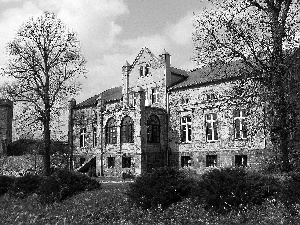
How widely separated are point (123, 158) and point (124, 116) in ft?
14.0

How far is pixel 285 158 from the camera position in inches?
663

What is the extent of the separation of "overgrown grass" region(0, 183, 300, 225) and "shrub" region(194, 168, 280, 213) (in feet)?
0.92

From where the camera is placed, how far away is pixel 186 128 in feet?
121

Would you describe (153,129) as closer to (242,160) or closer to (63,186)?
(242,160)

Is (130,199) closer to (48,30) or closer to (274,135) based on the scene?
(274,135)

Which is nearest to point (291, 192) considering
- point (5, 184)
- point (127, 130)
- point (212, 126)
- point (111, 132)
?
point (5, 184)

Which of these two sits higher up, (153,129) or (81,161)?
(153,129)

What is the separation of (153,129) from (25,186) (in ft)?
63.2

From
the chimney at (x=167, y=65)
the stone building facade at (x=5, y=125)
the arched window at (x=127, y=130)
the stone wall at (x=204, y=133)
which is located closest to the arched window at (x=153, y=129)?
the stone wall at (x=204, y=133)

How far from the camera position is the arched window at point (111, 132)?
130 feet

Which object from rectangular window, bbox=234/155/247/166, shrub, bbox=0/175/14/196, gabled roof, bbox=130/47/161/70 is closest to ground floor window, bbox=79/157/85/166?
gabled roof, bbox=130/47/161/70

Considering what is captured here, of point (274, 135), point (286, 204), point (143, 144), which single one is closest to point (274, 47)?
point (274, 135)

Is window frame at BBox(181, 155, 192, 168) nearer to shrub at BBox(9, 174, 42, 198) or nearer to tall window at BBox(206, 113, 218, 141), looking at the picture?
tall window at BBox(206, 113, 218, 141)

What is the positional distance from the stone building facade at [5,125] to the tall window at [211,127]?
97.8ft
